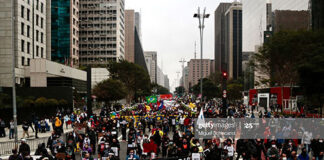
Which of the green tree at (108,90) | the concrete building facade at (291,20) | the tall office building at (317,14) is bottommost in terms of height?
the green tree at (108,90)

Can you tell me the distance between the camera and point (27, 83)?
152 ft

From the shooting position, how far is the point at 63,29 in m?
87.9

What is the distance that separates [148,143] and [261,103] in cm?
4638

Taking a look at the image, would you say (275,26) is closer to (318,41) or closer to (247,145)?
(318,41)

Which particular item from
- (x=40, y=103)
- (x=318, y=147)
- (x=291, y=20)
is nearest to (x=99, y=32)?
(x=291, y=20)

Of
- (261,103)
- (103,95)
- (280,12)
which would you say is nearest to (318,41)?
(261,103)

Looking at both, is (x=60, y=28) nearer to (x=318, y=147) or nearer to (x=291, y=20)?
(x=291, y=20)

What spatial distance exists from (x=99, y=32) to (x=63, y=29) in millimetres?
32140
